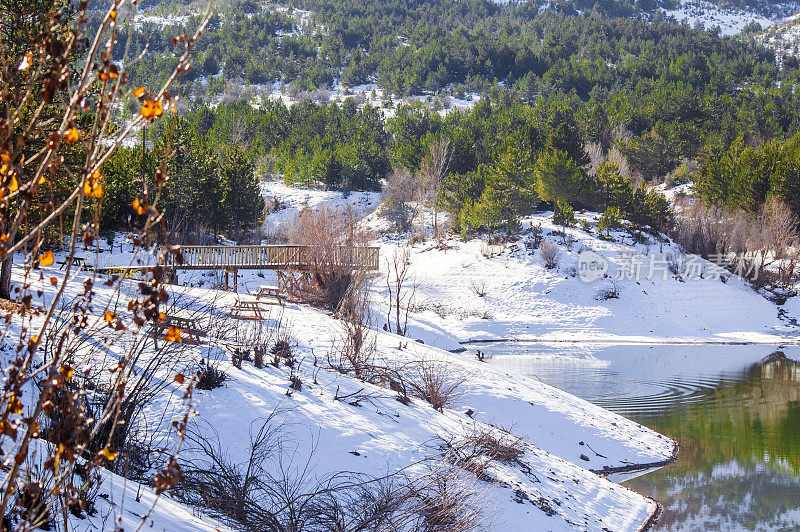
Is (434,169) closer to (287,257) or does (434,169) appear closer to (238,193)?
(238,193)

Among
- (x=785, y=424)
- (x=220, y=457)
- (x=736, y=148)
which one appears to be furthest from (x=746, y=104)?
(x=220, y=457)

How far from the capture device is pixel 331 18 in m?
93.1

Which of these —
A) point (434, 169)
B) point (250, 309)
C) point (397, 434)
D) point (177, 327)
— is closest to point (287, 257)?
point (250, 309)

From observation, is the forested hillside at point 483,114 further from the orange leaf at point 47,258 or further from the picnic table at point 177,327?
the picnic table at point 177,327

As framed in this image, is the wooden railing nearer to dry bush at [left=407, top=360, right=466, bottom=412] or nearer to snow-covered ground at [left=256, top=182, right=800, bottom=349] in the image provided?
dry bush at [left=407, top=360, right=466, bottom=412]

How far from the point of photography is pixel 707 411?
12656 millimetres

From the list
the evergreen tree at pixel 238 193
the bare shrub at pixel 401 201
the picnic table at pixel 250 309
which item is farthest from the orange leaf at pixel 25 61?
the bare shrub at pixel 401 201

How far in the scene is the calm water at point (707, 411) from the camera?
7.82m

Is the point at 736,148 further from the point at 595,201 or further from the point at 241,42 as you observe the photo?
the point at 241,42

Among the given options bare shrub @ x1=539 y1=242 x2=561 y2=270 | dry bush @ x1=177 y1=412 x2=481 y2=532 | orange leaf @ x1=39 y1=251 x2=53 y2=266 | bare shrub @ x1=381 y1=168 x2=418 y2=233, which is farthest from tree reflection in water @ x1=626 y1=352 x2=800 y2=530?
bare shrub @ x1=381 y1=168 x2=418 y2=233

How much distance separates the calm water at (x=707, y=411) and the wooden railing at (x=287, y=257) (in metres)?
4.94

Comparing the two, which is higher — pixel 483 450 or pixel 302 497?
pixel 302 497

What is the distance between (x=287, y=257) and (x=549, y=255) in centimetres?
1323

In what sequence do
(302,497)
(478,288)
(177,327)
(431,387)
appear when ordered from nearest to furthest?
1. (177,327)
2. (302,497)
3. (431,387)
4. (478,288)
